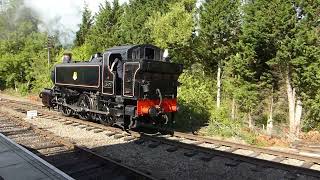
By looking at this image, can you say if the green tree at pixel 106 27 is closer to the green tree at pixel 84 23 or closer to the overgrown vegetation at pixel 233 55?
the overgrown vegetation at pixel 233 55

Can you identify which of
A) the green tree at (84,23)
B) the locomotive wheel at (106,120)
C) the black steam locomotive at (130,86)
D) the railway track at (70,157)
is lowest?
the railway track at (70,157)

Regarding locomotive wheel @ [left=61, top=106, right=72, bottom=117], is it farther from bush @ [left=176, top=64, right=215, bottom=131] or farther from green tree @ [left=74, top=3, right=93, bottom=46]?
green tree @ [left=74, top=3, right=93, bottom=46]

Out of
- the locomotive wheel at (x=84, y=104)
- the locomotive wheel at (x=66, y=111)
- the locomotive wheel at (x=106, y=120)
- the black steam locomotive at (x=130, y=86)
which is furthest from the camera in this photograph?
the locomotive wheel at (x=66, y=111)

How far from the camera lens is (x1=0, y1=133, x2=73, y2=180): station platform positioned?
6.63m

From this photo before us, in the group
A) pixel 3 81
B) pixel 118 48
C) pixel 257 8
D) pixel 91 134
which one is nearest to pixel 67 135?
pixel 91 134

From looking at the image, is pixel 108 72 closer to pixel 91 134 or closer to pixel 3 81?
pixel 91 134

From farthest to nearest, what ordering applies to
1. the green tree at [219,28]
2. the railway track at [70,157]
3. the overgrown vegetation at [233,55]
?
the green tree at [219,28], the overgrown vegetation at [233,55], the railway track at [70,157]

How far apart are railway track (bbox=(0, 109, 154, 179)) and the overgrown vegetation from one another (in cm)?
555

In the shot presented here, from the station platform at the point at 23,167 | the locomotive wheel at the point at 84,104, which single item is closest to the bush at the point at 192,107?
the locomotive wheel at the point at 84,104

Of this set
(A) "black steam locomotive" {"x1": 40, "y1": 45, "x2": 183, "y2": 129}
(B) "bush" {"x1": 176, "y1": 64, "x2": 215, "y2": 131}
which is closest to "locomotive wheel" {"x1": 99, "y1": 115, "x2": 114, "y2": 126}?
(A) "black steam locomotive" {"x1": 40, "y1": 45, "x2": 183, "y2": 129}

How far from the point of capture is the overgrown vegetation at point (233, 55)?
19234 mm

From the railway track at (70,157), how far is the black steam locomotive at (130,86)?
8.18 ft

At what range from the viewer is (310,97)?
856 inches

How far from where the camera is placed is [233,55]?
24.2m
